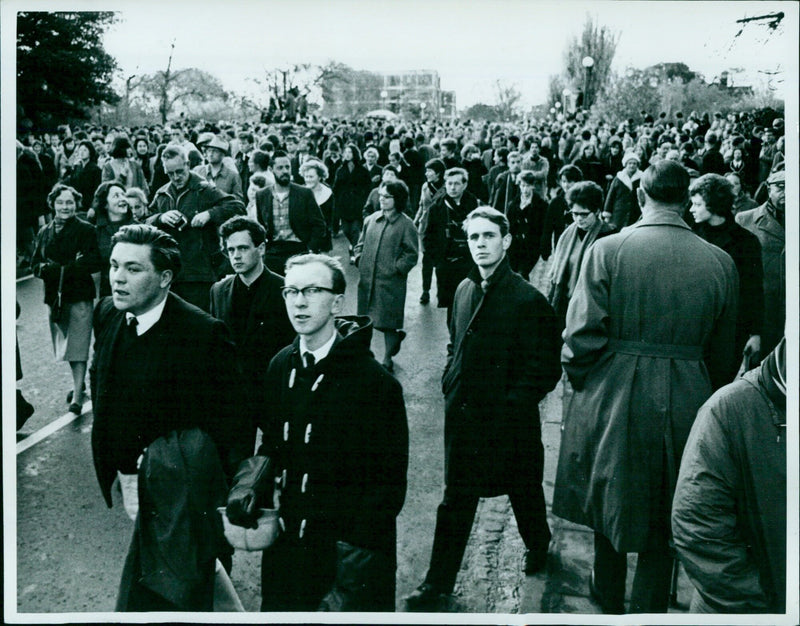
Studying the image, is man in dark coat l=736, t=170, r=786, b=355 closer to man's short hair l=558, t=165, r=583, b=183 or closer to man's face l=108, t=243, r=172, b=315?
man's short hair l=558, t=165, r=583, b=183

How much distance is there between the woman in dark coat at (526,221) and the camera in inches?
304

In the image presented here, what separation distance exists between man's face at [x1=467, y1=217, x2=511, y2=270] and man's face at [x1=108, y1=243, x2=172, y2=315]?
4.22 ft

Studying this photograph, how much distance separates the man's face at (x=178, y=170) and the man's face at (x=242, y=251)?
214 cm

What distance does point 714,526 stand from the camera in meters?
2.47

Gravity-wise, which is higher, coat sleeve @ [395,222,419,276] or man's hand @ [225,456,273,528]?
coat sleeve @ [395,222,419,276]

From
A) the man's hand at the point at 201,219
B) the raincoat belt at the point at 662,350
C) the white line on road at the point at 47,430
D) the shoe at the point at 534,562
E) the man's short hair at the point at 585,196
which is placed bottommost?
the shoe at the point at 534,562

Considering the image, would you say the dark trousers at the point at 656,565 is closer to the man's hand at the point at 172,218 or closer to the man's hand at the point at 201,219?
the man's hand at the point at 172,218

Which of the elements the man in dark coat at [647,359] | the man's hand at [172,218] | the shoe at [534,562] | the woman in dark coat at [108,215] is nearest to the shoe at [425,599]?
the shoe at [534,562]

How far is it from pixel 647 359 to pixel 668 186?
68 cm

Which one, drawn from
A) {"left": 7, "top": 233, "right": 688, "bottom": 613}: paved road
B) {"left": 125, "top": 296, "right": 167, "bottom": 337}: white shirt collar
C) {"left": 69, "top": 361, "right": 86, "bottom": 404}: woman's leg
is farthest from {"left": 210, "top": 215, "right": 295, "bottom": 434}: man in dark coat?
{"left": 69, "top": 361, "right": 86, "bottom": 404}: woman's leg

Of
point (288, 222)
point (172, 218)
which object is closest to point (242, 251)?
point (172, 218)

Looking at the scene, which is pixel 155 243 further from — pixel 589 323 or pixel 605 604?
pixel 605 604

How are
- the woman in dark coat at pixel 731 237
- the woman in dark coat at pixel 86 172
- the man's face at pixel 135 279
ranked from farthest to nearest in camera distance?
the woman in dark coat at pixel 86 172, the woman in dark coat at pixel 731 237, the man's face at pixel 135 279

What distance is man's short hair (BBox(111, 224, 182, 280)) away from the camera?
3305mm
